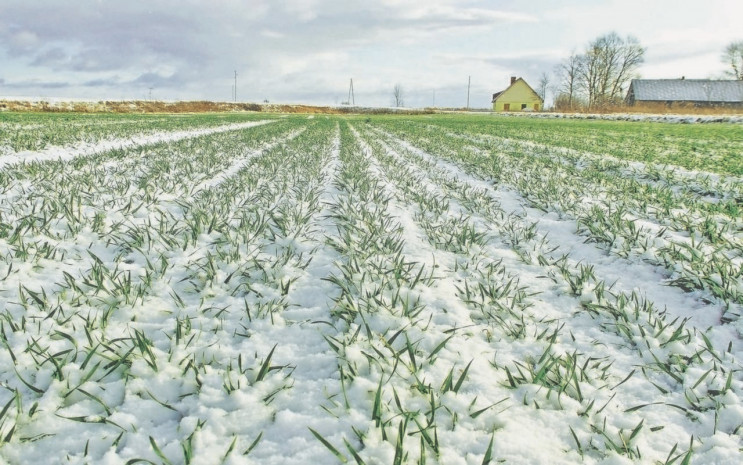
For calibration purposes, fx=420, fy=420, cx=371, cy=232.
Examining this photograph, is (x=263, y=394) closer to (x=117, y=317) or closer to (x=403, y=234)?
(x=117, y=317)

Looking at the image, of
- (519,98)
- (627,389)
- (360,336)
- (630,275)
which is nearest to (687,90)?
(519,98)

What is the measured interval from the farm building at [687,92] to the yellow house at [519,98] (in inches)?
767

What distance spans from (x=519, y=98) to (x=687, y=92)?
2956cm

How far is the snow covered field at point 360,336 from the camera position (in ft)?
5.37

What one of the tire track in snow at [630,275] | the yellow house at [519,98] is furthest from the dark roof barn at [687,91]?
the tire track in snow at [630,275]

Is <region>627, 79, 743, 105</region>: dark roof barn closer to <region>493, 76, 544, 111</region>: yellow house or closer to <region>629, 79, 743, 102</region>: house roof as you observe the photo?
<region>629, 79, 743, 102</region>: house roof

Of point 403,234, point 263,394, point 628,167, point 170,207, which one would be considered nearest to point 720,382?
point 263,394

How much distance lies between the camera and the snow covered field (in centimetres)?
164

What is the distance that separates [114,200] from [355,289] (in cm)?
332

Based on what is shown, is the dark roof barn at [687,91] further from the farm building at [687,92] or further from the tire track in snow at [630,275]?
the tire track in snow at [630,275]

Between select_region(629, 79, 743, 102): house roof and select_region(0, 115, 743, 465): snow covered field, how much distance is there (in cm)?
8391

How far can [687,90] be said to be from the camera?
7219 centimetres

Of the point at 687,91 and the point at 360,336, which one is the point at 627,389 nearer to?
the point at 360,336

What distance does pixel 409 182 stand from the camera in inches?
261
